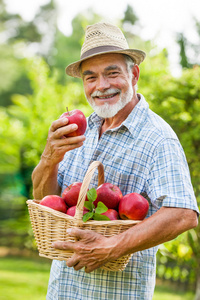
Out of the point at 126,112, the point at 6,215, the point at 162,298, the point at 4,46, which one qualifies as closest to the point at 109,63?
the point at 126,112

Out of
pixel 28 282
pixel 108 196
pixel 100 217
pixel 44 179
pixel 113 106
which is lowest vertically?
pixel 28 282

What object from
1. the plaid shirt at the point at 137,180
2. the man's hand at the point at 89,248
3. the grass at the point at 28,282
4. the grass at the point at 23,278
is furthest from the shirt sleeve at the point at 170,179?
the grass at the point at 23,278

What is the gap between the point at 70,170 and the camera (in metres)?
2.39

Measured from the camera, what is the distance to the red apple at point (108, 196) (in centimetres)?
186

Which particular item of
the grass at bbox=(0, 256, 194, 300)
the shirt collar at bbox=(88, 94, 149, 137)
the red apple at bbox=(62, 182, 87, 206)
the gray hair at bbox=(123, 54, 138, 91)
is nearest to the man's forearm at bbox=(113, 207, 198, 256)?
the red apple at bbox=(62, 182, 87, 206)

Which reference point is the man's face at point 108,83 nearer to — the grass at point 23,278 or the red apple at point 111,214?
the red apple at point 111,214

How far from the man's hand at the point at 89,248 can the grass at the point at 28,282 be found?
15.8 feet

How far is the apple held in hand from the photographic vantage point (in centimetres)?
181

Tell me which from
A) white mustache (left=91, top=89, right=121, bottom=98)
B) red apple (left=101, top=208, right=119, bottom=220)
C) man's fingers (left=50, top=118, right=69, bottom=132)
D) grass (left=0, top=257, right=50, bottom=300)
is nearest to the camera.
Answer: red apple (left=101, top=208, right=119, bottom=220)

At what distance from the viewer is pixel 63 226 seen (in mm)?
1763

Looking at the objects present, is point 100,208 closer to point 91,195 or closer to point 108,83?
point 91,195

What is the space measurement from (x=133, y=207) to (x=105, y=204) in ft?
0.53

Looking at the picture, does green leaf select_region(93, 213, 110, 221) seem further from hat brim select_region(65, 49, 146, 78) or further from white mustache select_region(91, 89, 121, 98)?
hat brim select_region(65, 49, 146, 78)

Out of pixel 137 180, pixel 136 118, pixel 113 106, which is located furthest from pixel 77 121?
pixel 137 180
